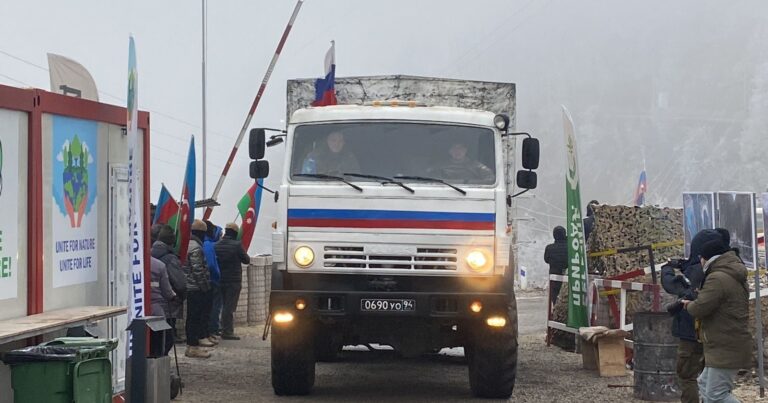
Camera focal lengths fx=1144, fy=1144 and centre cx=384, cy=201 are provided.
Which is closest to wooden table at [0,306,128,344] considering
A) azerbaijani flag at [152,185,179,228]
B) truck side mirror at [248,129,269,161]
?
truck side mirror at [248,129,269,161]

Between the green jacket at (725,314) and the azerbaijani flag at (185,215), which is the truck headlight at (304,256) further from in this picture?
the green jacket at (725,314)

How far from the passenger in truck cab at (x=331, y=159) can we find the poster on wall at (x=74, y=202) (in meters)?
2.46

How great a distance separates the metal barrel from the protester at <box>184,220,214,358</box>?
5946mm

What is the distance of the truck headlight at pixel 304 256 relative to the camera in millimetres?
11078

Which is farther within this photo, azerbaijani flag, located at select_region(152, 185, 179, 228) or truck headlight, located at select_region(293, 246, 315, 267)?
azerbaijani flag, located at select_region(152, 185, 179, 228)

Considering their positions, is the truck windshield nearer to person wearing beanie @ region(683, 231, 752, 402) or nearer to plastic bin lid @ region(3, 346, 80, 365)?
person wearing beanie @ region(683, 231, 752, 402)

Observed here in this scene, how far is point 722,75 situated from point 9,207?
532 feet

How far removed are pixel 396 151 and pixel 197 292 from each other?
504 cm

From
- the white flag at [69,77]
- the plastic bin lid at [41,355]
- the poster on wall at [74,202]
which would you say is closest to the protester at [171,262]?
the poster on wall at [74,202]

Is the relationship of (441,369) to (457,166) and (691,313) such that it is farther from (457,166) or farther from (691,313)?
(691,313)

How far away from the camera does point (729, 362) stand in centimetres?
874

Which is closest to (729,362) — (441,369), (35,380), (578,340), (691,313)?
(691,313)

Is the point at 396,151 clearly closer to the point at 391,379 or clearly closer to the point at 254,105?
the point at 391,379

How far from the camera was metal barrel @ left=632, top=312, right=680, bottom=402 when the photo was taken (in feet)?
37.8
